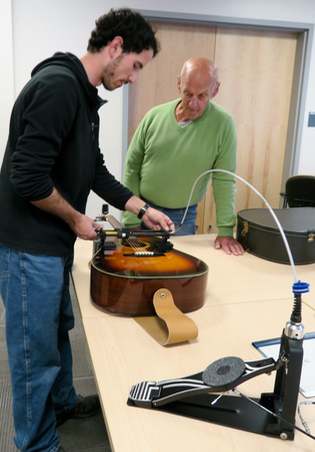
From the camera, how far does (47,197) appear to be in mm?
992

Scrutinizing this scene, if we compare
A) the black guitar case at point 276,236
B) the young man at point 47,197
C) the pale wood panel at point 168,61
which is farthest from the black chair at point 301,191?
the young man at point 47,197

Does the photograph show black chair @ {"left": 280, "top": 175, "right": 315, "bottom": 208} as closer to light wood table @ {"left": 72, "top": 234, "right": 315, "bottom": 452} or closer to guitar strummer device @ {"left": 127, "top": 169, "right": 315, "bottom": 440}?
light wood table @ {"left": 72, "top": 234, "right": 315, "bottom": 452}

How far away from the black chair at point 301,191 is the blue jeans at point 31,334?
256 centimetres

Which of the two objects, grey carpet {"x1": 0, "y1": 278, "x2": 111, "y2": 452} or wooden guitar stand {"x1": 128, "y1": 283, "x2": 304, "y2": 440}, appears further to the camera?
grey carpet {"x1": 0, "y1": 278, "x2": 111, "y2": 452}

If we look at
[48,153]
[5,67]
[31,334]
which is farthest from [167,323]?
[5,67]

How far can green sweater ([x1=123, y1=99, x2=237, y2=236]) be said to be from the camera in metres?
1.85

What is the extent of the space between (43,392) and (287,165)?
3.43m

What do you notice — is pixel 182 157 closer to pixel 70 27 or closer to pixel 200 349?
pixel 200 349

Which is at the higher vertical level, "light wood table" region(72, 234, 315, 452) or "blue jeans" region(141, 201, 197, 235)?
"blue jeans" region(141, 201, 197, 235)

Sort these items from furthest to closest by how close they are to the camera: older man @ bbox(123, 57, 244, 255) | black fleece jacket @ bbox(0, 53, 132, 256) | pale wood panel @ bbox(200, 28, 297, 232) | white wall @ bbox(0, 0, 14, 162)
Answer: pale wood panel @ bbox(200, 28, 297, 232), white wall @ bbox(0, 0, 14, 162), older man @ bbox(123, 57, 244, 255), black fleece jacket @ bbox(0, 53, 132, 256)

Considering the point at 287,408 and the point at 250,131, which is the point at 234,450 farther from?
the point at 250,131

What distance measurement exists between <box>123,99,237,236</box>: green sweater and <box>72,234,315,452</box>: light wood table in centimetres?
41

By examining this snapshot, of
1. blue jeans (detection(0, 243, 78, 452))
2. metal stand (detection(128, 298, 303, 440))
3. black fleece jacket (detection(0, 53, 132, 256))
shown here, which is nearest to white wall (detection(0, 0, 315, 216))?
black fleece jacket (detection(0, 53, 132, 256))

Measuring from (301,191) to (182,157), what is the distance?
1.73 m
